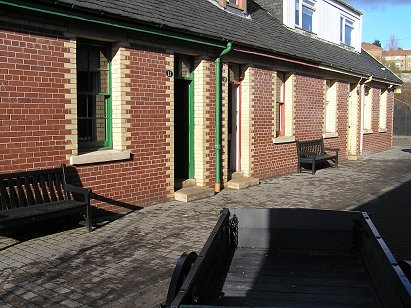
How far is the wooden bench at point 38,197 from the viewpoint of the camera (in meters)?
6.43

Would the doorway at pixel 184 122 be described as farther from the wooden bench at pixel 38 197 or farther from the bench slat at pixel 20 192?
Answer: the bench slat at pixel 20 192

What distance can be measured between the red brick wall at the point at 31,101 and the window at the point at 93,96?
698 millimetres

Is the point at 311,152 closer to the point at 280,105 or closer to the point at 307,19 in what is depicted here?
the point at 280,105

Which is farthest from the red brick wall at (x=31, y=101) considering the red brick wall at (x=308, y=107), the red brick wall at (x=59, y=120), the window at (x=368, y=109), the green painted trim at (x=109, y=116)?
the window at (x=368, y=109)

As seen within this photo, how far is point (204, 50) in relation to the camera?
1036cm

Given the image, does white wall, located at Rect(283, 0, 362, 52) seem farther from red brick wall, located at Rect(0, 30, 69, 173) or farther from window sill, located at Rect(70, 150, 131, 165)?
red brick wall, located at Rect(0, 30, 69, 173)

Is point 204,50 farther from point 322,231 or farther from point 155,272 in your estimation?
point 322,231

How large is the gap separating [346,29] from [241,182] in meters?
12.6

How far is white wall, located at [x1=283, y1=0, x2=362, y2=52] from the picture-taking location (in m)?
16.0

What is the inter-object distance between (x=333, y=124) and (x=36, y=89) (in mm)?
12611

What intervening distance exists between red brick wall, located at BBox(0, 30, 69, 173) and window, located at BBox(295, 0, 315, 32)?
433 inches

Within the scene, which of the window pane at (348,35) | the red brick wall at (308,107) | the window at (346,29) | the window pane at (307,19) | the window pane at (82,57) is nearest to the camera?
the window pane at (82,57)

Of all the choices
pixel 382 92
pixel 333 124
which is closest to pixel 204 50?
pixel 333 124

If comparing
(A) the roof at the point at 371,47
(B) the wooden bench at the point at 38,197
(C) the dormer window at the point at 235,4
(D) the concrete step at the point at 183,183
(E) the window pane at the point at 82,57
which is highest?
(A) the roof at the point at 371,47
